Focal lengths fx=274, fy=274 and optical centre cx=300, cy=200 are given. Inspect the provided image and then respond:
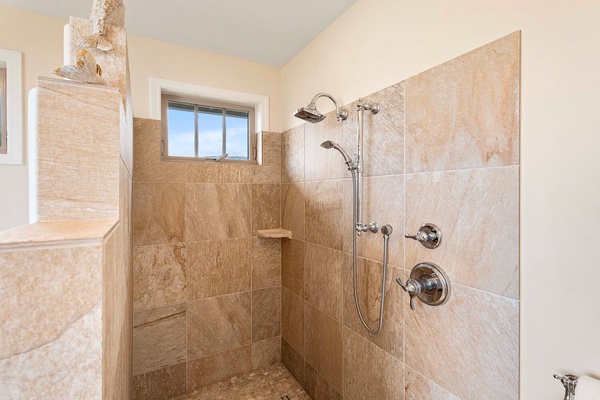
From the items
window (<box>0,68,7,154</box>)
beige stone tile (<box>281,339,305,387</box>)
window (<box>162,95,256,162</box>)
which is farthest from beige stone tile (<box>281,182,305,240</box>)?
window (<box>0,68,7,154</box>)

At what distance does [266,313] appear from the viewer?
2.29m

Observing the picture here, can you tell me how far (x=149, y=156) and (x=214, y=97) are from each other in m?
0.66

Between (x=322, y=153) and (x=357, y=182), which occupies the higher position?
(x=322, y=153)

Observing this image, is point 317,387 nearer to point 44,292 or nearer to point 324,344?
point 324,344

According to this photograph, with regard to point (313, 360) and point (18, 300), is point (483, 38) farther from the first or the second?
point (313, 360)

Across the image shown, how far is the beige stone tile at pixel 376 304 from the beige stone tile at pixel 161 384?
1307mm

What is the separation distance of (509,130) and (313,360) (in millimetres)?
1779

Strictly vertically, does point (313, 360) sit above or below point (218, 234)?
below

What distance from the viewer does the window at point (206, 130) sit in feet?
6.79

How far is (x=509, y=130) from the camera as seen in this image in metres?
0.89

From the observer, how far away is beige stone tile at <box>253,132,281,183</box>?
2.26 meters

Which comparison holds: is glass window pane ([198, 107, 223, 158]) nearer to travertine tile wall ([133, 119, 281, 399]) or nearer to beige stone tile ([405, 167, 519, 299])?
Result: travertine tile wall ([133, 119, 281, 399])
